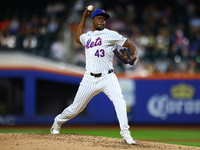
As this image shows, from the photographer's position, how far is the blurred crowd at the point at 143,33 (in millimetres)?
12555

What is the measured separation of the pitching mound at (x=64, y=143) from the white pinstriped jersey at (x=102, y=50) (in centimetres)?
100

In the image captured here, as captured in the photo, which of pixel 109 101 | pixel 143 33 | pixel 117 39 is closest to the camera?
pixel 117 39

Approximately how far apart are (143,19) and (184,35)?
1.89 metres

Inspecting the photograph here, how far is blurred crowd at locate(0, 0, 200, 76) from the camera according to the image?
1255 centimetres

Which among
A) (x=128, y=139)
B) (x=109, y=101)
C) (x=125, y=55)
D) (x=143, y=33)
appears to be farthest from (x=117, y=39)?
(x=143, y=33)

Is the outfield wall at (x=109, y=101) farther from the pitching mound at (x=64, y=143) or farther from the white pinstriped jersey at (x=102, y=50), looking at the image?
the white pinstriped jersey at (x=102, y=50)

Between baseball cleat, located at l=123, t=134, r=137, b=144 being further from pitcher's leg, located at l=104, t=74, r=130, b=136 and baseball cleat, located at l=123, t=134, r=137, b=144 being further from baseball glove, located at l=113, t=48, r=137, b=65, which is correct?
baseball glove, located at l=113, t=48, r=137, b=65

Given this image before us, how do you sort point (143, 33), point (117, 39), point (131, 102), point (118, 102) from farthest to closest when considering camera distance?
point (143, 33), point (131, 102), point (117, 39), point (118, 102)

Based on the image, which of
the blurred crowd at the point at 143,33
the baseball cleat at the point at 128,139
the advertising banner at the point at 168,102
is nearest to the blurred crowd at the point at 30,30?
the blurred crowd at the point at 143,33

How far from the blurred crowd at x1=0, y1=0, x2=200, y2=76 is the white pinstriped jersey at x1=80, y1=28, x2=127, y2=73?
249 inches

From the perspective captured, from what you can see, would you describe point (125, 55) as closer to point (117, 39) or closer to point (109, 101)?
point (117, 39)

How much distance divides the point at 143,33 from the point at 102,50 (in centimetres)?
832

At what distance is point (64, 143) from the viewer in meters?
5.34

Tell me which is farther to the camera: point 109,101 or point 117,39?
point 109,101
